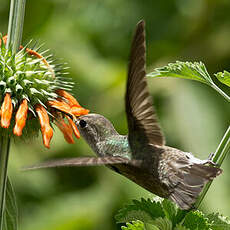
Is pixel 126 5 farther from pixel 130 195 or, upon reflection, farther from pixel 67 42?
pixel 130 195

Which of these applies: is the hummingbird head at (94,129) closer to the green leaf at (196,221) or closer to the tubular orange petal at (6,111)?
the tubular orange petal at (6,111)

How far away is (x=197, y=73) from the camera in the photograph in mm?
1683

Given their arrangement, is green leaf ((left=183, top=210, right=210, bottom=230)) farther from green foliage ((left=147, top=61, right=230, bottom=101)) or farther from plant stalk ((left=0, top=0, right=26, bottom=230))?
plant stalk ((left=0, top=0, right=26, bottom=230))

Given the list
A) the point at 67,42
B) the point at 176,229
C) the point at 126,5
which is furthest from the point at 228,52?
the point at 176,229

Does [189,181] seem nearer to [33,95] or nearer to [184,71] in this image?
[184,71]

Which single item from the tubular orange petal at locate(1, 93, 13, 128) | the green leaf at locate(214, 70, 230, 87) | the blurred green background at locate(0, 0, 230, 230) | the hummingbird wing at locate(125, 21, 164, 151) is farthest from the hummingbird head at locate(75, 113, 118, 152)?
the blurred green background at locate(0, 0, 230, 230)

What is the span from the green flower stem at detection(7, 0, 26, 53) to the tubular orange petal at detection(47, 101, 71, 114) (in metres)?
0.29

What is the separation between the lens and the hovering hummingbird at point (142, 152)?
1616 mm

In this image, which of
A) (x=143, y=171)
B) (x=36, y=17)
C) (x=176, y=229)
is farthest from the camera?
(x=36, y=17)

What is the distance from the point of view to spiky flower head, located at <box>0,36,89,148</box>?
1877mm

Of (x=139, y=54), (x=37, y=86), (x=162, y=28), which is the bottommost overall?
(x=37, y=86)

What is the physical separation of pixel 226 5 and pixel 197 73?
12.2ft

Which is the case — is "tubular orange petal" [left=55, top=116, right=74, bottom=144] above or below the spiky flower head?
below

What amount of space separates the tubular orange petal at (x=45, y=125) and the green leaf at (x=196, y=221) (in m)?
0.56
